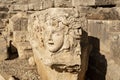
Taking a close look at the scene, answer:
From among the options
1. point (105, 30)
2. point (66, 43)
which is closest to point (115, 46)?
point (105, 30)

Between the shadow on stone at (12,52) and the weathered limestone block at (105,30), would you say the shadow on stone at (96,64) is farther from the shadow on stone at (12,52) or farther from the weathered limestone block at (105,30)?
the shadow on stone at (12,52)

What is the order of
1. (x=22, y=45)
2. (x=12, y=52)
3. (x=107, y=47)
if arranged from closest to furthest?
(x=107, y=47) < (x=22, y=45) < (x=12, y=52)

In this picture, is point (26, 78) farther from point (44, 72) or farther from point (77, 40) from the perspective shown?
point (77, 40)

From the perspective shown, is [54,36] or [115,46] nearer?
[54,36]

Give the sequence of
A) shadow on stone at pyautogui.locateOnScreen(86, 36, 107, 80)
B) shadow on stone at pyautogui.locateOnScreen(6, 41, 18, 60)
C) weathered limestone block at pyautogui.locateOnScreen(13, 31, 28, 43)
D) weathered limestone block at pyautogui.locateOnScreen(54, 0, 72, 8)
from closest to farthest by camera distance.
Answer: shadow on stone at pyautogui.locateOnScreen(86, 36, 107, 80)
shadow on stone at pyautogui.locateOnScreen(6, 41, 18, 60)
weathered limestone block at pyautogui.locateOnScreen(13, 31, 28, 43)
weathered limestone block at pyautogui.locateOnScreen(54, 0, 72, 8)

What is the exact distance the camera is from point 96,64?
375 centimetres

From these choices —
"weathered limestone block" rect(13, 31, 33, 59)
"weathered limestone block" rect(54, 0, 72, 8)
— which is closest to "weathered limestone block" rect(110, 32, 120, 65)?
"weathered limestone block" rect(13, 31, 33, 59)

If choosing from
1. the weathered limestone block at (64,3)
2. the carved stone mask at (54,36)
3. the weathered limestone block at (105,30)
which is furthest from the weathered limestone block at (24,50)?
the carved stone mask at (54,36)

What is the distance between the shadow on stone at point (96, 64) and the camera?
3545 millimetres

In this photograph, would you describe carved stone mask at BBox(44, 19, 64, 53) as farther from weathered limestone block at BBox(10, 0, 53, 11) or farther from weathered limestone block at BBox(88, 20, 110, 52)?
weathered limestone block at BBox(10, 0, 53, 11)

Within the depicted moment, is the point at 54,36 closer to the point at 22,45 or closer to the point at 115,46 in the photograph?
the point at 115,46

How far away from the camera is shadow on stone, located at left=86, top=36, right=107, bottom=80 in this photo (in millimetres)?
3545

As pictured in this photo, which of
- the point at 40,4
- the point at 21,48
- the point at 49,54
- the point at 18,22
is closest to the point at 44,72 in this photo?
the point at 49,54

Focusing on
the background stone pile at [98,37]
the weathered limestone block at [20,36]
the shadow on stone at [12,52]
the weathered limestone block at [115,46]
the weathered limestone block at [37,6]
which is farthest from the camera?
the weathered limestone block at [37,6]
